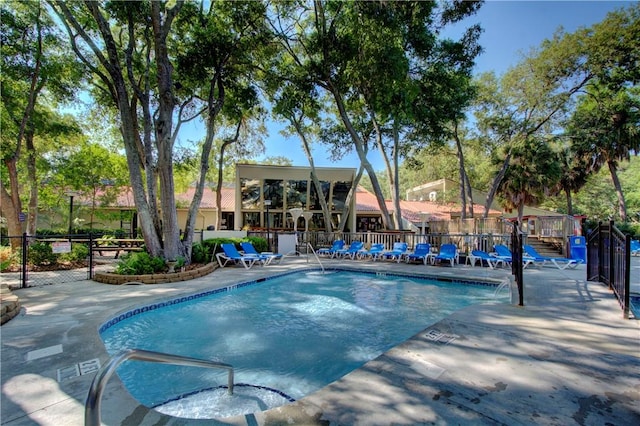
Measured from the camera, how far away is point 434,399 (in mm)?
2422

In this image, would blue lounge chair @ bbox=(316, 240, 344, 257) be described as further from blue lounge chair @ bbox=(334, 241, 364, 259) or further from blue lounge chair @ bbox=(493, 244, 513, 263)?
blue lounge chair @ bbox=(493, 244, 513, 263)

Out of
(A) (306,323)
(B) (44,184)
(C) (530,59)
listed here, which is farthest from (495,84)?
(B) (44,184)

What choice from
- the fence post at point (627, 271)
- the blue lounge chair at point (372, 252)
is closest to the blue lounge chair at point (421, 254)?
the blue lounge chair at point (372, 252)

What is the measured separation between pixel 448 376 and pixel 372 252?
10.6m

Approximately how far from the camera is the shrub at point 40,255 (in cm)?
922

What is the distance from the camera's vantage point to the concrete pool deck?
2.23 metres

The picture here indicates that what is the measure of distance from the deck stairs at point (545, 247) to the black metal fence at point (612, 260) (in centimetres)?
709

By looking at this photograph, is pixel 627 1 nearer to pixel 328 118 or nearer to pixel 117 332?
pixel 328 118

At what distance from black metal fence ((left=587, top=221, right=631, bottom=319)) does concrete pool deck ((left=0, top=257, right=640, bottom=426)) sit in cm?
42

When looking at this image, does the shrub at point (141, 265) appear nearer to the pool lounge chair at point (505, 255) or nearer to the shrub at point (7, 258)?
the shrub at point (7, 258)

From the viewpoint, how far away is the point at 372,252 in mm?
13281

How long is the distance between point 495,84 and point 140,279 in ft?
74.0

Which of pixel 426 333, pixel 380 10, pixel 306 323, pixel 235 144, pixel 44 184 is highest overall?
pixel 380 10

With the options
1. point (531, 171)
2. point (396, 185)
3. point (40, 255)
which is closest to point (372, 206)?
point (396, 185)
